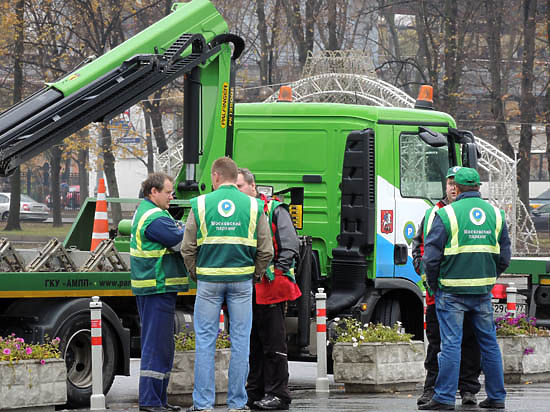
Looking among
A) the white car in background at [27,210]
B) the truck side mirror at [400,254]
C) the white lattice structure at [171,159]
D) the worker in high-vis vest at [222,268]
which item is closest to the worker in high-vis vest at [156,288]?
the worker in high-vis vest at [222,268]

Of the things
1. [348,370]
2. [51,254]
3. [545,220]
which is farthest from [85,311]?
[545,220]

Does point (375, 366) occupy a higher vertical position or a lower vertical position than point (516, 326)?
lower

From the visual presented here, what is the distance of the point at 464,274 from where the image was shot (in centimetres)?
913

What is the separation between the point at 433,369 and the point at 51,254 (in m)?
3.46

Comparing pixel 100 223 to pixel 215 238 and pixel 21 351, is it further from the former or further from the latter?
pixel 215 238

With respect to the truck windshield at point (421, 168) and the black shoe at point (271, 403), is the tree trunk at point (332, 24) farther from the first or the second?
the black shoe at point (271, 403)

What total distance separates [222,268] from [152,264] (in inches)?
26.9

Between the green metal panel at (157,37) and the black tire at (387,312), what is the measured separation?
3.46 m

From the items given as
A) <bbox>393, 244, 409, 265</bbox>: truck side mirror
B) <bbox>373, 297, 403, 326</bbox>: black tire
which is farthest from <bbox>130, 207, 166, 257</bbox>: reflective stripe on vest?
<bbox>373, 297, 403, 326</bbox>: black tire

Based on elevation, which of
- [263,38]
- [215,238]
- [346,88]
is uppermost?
[263,38]

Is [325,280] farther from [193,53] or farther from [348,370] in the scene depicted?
[193,53]

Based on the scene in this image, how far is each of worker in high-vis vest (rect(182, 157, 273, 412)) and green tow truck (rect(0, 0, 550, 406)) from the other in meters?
2.31

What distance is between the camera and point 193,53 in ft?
42.0

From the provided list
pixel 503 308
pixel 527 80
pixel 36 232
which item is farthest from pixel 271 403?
pixel 36 232
